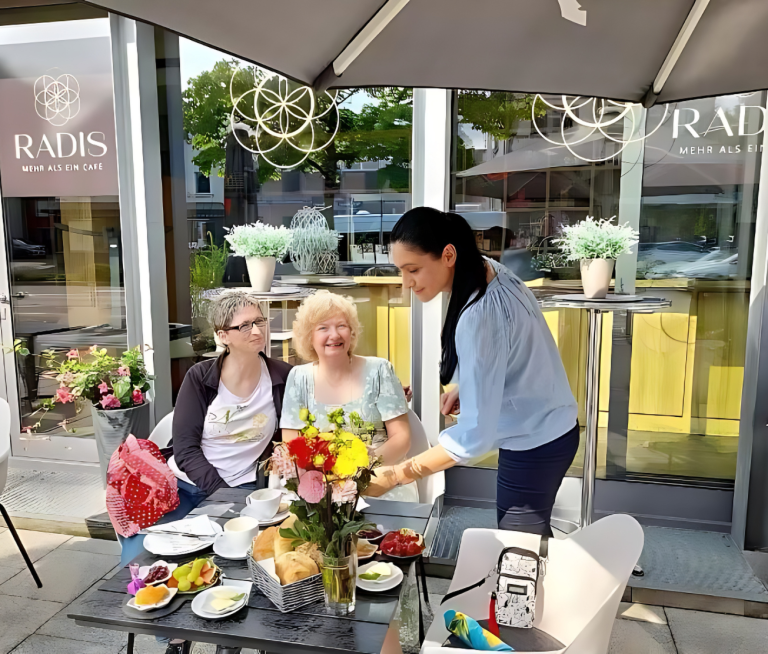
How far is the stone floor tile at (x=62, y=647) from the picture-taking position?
2.48 m

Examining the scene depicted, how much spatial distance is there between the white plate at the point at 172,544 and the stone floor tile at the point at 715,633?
6.26 feet

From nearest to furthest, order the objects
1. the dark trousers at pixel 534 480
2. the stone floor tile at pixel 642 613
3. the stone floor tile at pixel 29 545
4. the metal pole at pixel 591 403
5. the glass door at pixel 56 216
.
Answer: the dark trousers at pixel 534 480 → the stone floor tile at pixel 642 613 → the metal pole at pixel 591 403 → the stone floor tile at pixel 29 545 → the glass door at pixel 56 216

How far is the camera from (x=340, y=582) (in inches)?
59.7

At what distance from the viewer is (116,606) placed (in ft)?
5.13

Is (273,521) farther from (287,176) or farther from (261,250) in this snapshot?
(287,176)

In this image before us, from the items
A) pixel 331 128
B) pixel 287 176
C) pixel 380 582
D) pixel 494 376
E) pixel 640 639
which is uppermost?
pixel 331 128

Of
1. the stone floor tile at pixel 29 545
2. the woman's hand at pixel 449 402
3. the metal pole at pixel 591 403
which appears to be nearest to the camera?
the woman's hand at pixel 449 402

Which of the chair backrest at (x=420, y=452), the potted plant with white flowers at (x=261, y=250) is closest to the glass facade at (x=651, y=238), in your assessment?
the potted plant with white flowers at (x=261, y=250)

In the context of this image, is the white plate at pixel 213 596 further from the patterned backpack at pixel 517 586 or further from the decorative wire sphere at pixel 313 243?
the decorative wire sphere at pixel 313 243

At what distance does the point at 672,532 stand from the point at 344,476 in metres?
2.52

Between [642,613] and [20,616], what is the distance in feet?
8.66

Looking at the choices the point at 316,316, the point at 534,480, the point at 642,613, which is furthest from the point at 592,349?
the point at 316,316

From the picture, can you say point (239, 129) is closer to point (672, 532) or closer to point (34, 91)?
point (34, 91)

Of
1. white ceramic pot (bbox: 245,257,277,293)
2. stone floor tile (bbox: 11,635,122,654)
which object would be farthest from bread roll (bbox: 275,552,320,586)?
white ceramic pot (bbox: 245,257,277,293)
